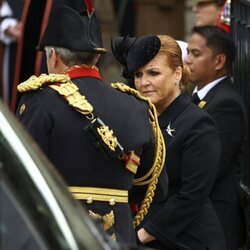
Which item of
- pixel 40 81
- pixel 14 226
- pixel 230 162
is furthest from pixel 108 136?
pixel 230 162

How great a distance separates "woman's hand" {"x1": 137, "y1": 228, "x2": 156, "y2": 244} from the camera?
6.09 meters

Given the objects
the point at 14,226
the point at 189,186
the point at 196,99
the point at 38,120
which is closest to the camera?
the point at 14,226

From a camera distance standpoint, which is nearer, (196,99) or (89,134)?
(89,134)

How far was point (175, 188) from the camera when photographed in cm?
620

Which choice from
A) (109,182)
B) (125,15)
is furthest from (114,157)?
(125,15)

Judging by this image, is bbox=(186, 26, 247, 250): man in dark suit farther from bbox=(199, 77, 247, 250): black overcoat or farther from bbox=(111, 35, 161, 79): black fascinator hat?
bbox=(111, 35, 161, 79): black fascinator hat

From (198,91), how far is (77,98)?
7.86 feet

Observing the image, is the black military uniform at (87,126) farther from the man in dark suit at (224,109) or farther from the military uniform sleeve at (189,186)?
the man in dark suit at (224,109)

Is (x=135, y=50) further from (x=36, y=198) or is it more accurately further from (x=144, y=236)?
(x=36, y=198)

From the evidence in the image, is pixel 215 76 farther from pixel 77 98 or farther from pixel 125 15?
pixel 125 15

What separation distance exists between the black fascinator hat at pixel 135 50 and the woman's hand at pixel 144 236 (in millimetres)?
849

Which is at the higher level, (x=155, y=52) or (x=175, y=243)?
(x=155, y=52)

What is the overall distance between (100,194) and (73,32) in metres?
0.73

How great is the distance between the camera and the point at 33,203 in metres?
3.26
